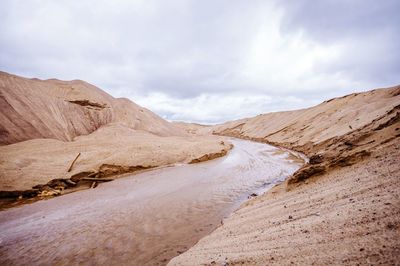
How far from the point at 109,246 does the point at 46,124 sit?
56.1ft

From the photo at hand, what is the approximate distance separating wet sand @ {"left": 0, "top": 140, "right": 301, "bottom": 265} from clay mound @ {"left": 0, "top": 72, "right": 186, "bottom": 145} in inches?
401

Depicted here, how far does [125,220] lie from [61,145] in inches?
407

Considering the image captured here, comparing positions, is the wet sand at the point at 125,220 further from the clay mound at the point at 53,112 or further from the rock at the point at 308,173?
the clay mound at the point at 53,112

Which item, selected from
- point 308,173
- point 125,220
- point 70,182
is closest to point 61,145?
point 70,182

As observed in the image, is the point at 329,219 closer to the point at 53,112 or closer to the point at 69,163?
the point at 69,163

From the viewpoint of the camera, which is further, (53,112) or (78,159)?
(53,112)

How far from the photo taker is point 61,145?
1427 cm

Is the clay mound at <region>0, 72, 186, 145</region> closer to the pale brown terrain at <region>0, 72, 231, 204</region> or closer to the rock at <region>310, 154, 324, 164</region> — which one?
the pale brown terrain at <region>0, 72, 231, 204</region>

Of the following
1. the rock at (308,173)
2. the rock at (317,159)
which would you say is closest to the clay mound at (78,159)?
the rock at (308,173)

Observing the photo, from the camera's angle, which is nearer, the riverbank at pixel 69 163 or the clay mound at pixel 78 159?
the riverbank at pixel 69 163

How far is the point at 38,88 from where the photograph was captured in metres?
22.7

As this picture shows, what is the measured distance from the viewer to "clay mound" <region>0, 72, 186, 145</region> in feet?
53.1

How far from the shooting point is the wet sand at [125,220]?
5059 millimetres

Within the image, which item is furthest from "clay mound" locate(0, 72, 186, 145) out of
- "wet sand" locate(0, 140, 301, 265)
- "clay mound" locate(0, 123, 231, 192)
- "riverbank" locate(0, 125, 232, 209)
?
"wet sand" locate(0, 140, 301, 265)
